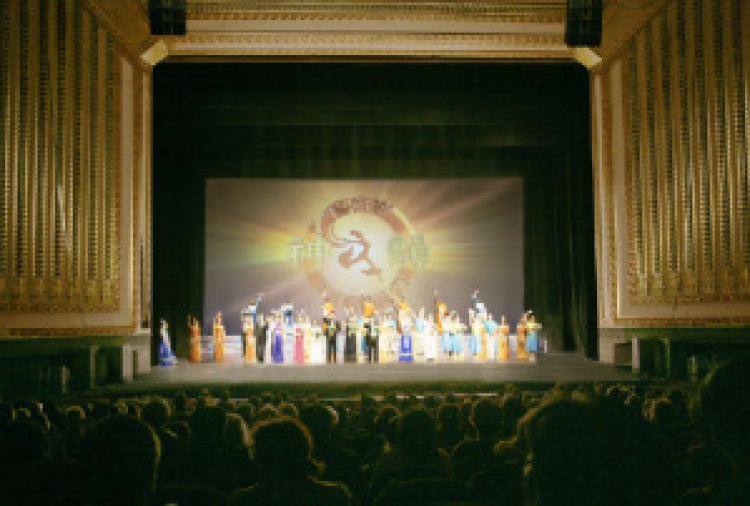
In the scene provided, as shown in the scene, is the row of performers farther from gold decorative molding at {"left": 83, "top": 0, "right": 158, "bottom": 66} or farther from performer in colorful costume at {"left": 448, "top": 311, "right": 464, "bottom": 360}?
gold decorative molding at {"left": 83, "top": 0, "right": 158, "bottom": 66}

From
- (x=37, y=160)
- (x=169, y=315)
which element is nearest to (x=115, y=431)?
(x=37, y=160)

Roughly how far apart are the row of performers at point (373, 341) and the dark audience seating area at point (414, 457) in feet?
29.5

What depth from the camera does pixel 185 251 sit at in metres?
15.6

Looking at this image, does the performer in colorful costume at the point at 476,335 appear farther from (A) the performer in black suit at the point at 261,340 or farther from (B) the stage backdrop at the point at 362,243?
(A) the performer in black suit at the point at 261,340

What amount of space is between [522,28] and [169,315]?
834 cm

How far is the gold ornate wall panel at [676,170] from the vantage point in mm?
9539

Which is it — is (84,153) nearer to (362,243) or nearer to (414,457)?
(362,243)

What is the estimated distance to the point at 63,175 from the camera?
10.6m

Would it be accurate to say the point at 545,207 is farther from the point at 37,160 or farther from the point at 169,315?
the point at 37,160

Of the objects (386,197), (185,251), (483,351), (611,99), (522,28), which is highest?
(522,28)

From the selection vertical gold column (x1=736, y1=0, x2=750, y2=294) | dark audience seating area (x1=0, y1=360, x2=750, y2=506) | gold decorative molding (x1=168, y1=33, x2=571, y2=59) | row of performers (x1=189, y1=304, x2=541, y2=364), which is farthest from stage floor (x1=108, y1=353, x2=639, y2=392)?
gold decorative molding (x1=168, y1=33, x2=571, y2=59)

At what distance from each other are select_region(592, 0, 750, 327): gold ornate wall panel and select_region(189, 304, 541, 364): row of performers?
1901 millimetres

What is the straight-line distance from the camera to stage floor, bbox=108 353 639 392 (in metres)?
10.2

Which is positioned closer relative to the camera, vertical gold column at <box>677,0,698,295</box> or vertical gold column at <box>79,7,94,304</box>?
vertical gold column at <box>677,0,698,295</box>
